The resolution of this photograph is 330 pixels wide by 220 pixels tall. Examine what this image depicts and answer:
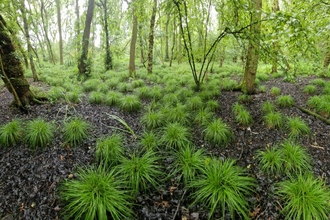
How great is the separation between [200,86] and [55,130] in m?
4.19

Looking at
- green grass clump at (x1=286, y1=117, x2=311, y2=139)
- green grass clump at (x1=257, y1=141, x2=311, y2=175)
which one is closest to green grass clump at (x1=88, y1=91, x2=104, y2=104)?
green grass clump at (x1=257, y1=141, x2=311, y2=175)

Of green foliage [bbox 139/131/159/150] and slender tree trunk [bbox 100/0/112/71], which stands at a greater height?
slender tree trunk [bbox 100/0/112/71]

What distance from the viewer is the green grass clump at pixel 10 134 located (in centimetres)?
294

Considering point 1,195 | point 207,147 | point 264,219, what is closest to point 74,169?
point 1,195

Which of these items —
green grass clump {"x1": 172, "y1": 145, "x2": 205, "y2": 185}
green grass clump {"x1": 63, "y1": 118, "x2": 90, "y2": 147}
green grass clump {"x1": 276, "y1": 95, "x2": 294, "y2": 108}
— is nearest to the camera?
green grass clump {"x1": 172, "y1": 145, "x2": 205, "y2": 185}

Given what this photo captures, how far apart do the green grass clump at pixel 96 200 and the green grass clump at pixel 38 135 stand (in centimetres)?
114

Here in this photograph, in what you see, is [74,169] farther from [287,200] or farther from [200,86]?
[200,86]

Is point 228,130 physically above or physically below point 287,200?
above

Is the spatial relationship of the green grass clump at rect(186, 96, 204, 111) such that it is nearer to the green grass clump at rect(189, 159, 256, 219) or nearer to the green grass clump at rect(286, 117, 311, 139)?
the green grass clump at rect(286, 117, 311, 139)

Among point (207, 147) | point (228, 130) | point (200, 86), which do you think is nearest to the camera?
point (207, 147)

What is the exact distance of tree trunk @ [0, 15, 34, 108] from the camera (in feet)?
11.5

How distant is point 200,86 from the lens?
580cm

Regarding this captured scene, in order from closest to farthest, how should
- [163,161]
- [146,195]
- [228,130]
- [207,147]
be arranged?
[146,195] < [163,161] < [207,147] < [228,130]

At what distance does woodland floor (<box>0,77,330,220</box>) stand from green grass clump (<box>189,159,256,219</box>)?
0.11m
